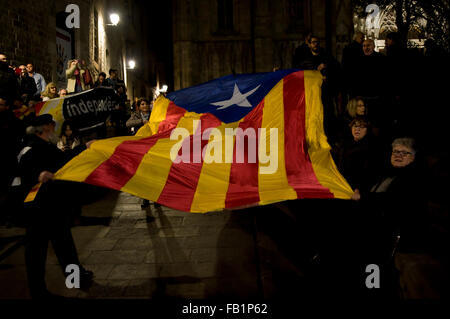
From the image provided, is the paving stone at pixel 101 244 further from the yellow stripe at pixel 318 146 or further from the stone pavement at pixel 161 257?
the yellow stripe at pixel 318 146

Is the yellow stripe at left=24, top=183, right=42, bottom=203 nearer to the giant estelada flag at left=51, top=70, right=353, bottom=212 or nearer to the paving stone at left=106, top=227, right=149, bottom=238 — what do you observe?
the giant estelada flag at left=51, top=70, right=353, bottom=212

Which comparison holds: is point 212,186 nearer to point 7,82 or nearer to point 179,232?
point 179,232

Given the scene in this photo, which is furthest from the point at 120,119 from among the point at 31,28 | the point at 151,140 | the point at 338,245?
the point at 338,245

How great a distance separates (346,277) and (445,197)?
1369 millimetres

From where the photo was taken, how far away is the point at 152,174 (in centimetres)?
439

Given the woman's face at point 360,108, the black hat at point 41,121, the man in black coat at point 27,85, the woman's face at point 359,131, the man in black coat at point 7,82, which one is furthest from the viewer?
the man in black coat at point 27,85

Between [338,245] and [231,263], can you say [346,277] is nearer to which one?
[338,245]

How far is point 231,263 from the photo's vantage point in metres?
5.02

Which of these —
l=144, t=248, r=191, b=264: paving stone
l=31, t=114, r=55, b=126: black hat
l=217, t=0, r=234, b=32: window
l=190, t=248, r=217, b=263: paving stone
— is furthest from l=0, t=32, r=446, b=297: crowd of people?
l=217, t=0, r=234, b=32: window

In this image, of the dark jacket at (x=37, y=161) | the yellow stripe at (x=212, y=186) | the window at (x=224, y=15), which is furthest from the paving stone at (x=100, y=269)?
the window at (x=224, y=15)

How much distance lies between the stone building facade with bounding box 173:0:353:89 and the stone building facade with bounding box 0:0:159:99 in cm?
368

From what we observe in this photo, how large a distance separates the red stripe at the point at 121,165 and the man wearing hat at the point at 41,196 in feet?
1.18

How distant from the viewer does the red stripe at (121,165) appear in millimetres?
4195

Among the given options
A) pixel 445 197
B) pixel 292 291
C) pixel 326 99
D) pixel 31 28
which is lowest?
pixel 292 291
